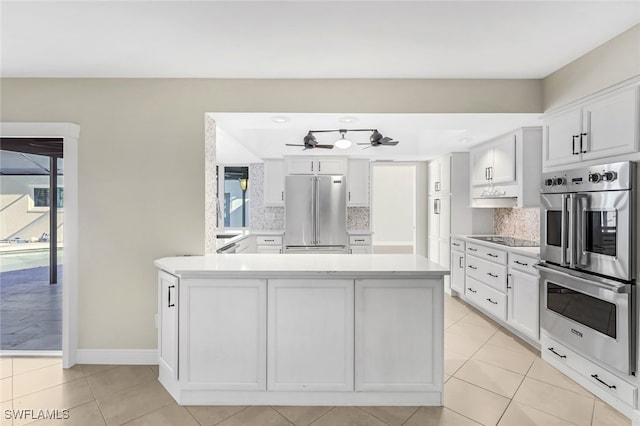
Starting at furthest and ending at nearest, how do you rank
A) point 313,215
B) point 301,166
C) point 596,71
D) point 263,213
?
point 263,213 → point 301,166 → point 313,215 → point 596,71

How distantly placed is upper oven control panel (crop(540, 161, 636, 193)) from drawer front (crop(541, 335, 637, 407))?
126 cm

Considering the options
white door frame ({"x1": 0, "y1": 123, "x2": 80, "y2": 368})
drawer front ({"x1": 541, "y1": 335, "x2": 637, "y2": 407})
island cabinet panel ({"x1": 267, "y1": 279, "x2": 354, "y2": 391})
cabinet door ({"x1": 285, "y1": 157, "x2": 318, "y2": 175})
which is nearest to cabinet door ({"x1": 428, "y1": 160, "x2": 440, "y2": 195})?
cabinet door ({"x1": 285, "y1": 157, "x2": 318, "y2": 175})

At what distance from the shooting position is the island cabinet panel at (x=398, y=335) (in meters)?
2.12

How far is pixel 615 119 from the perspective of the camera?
213 cm

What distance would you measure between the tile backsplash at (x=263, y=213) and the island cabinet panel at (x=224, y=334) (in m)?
3.70

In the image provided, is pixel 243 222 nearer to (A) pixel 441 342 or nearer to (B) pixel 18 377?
(B) pixel 18 377

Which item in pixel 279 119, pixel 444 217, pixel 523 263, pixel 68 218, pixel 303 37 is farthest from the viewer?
pixel 444 217

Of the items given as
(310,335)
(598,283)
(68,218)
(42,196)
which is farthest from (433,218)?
(42,196)

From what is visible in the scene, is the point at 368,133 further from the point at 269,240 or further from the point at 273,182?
the point at 269,240

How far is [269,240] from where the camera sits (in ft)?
17.7

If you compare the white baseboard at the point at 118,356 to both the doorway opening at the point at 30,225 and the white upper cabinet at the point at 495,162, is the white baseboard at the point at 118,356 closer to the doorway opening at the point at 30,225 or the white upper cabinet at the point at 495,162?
the doorway opening at the point at 30,225

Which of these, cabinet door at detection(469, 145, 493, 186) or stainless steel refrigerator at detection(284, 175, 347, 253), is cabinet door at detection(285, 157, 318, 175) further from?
cabinet door at detection(469, 145, 493, 186)

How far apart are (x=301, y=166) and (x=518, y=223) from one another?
10.6ft

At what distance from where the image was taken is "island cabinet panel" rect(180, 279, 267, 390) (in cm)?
215
